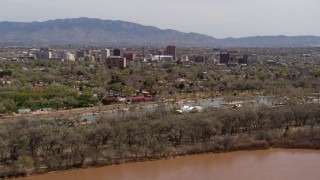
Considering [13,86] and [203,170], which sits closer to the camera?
[203,170]

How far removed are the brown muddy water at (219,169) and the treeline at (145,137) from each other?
40 cm

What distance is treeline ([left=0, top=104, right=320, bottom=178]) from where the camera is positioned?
14.0 m

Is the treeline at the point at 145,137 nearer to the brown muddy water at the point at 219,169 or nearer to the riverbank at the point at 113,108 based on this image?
the brown muddy water at the point at 219,169

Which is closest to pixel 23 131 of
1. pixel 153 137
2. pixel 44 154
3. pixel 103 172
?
pixel 44 154

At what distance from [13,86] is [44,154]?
14.5 meters

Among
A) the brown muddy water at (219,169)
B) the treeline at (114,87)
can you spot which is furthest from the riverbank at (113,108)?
the brown muddy water at (219,169)

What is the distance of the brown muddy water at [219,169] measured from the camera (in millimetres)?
13703

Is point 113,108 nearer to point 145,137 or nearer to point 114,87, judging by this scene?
point 114,87

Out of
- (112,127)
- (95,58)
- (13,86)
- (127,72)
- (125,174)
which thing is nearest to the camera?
(125,174)

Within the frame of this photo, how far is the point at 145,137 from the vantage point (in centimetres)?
1555

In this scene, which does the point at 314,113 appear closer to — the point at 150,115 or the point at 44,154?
the point at 150,115

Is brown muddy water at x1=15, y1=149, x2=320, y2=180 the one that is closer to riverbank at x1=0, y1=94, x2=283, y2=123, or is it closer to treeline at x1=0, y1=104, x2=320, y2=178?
treeline at x1=0, y1=104, x2=320, y2=178

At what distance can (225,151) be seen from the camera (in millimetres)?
16531

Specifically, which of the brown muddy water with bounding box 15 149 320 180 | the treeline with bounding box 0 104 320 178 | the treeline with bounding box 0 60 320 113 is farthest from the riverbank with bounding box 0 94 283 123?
the brown muddy water with bounding box 15 149 320 180
